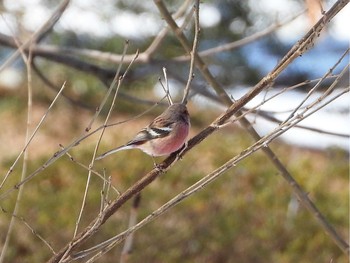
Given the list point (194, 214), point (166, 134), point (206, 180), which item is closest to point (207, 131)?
point (206, 180)

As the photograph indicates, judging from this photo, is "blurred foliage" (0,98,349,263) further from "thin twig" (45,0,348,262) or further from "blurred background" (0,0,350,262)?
"thin twig" (45,0,348,262)

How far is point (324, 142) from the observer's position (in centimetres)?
754

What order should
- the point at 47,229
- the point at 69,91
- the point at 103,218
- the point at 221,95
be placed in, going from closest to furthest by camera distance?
1. the point at 103,218
2. the point at 221,95
3. the point at 47,229
4. the point at 69,91

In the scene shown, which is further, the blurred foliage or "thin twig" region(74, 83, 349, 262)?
the blurred foliage

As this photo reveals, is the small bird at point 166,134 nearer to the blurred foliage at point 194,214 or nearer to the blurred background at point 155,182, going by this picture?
the blurred background at point 155,182

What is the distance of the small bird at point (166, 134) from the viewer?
1.78 metres

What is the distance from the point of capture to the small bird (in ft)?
5.84

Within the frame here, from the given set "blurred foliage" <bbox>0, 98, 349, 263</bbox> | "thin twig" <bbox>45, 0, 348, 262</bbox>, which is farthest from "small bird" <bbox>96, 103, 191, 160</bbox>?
"blurred foliage" <bbox>0, 98, 349, 263</bbox>

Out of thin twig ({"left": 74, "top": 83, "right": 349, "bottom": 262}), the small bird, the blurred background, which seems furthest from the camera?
the blurred background

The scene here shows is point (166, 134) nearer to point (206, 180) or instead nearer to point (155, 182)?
point (206, 180)

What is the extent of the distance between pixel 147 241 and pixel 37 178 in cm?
91

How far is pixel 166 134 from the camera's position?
185 centimetres

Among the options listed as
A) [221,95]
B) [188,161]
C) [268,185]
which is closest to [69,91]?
[188,161]

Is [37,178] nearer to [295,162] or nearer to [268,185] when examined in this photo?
[268,185]
